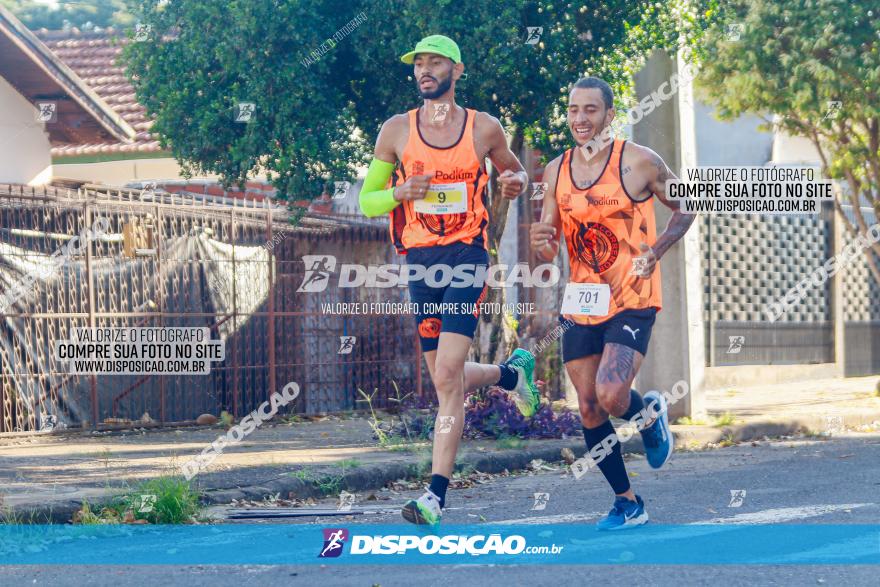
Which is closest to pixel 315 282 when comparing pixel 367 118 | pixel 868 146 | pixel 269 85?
pixel 367 118

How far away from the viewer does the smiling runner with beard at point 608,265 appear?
20.7 feet

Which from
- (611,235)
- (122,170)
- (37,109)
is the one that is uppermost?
(37,109)

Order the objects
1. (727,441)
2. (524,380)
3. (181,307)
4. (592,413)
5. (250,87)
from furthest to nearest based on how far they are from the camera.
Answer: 1. (181,307)
2. (727,441)
3. (250,87)
4. (524,380)
5. (592,413)

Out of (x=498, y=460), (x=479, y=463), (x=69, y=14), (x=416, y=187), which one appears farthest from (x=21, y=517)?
(x=69, y=14)

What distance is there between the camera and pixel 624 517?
6332 mm

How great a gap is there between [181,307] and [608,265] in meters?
7.37

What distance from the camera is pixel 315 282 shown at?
14422 mm

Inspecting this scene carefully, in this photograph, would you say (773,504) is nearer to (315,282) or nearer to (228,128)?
(228,128)

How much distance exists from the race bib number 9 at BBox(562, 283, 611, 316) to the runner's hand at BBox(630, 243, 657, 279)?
18 centimetres

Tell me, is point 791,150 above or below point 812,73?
above

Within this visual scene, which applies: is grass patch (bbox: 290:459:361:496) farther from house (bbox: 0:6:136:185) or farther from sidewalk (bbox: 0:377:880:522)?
house (bbox: 0:6:136:185)

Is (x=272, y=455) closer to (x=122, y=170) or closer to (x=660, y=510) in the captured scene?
(x=660, y=510)

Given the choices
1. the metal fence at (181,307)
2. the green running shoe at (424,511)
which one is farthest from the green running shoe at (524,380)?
the metal fence at (181,307)

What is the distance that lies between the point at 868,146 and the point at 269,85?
8.55 metres
